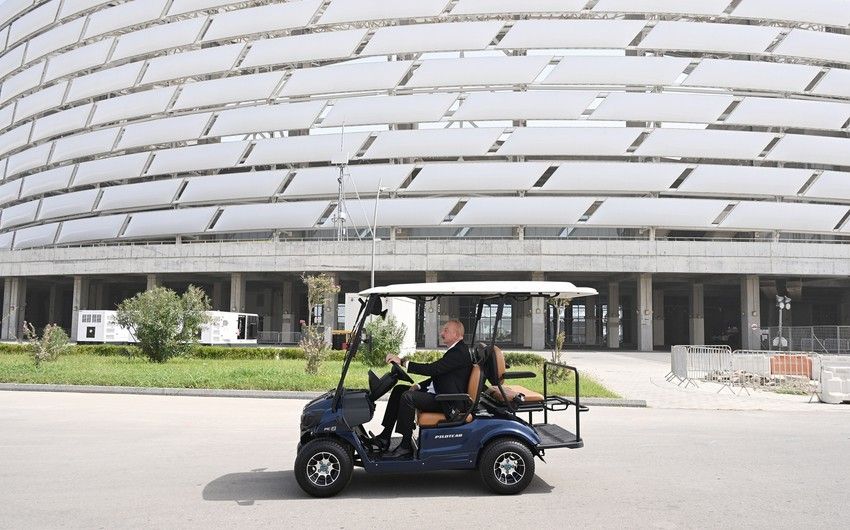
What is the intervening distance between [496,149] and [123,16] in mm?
29833

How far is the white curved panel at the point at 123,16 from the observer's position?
49.2m

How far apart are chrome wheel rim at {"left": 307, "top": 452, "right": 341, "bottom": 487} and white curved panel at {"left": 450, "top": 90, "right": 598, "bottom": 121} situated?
3555cm

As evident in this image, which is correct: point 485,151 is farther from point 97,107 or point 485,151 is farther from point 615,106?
point 97,107

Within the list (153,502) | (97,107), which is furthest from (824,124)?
(97,107)

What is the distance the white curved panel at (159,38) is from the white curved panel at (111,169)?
762 centimetres

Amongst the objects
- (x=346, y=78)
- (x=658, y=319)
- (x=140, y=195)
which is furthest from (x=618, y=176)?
(x=140, y=195)

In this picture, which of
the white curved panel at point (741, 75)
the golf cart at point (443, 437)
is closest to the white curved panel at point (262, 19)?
the white curved panel at point (741, 75)

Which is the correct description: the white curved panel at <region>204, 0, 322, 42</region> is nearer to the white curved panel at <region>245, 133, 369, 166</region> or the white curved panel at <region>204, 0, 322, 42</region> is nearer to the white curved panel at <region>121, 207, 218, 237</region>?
the white curved panel at <region>245, 133, 369, 166</region>

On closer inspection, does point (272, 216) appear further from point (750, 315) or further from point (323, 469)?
point (323, 469)

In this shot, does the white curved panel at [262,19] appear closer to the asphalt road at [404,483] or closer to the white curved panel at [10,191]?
the white curved panel at [10,191]

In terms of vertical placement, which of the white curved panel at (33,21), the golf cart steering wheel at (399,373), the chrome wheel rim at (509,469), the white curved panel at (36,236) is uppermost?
the white curved panel at (33,21)

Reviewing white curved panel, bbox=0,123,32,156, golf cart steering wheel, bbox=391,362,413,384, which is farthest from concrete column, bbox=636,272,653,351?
white curved panel, bbox=0,123,32,156

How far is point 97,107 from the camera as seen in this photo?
165 feet

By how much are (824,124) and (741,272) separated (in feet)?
34.6
